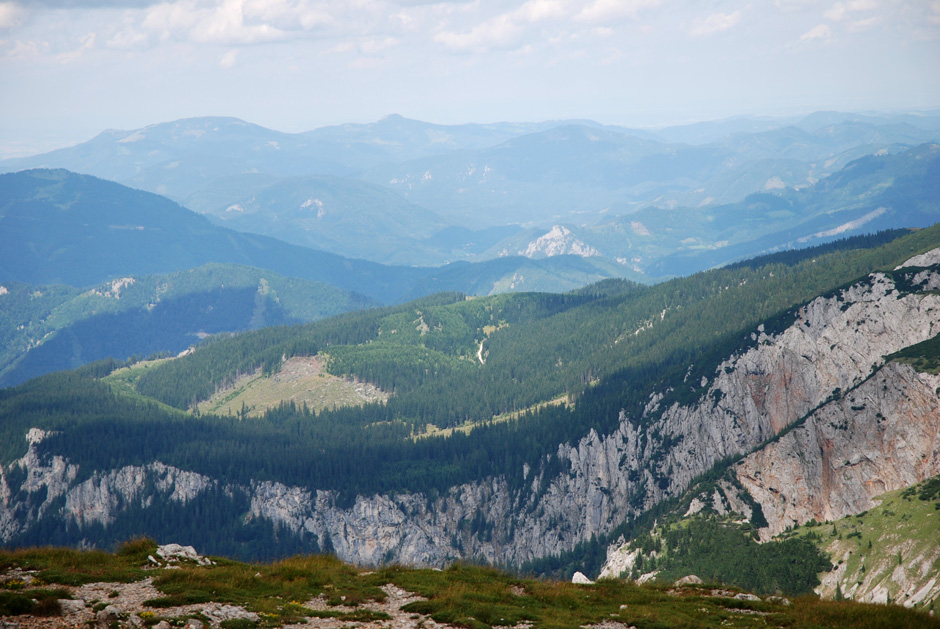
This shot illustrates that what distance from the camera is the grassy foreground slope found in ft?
135

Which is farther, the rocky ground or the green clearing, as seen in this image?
the green clearing

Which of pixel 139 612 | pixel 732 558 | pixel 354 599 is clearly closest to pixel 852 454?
pixel 732 558

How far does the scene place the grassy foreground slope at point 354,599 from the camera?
41.0 m

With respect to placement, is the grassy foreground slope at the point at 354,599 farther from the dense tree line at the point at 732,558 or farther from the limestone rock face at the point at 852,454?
the limestone rock face at the point at 852,454

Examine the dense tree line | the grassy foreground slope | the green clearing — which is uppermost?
the grassy foreground slope

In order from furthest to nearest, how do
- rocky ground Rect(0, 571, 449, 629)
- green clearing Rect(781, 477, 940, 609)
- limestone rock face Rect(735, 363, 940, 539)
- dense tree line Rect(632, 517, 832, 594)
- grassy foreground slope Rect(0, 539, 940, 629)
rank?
1. limestone rock face Rect(735, 363, 940, 539)
2. dense tree line Rect(632, 517, 832, 594)
3. green clearing Rect(781, 477, 940, 609)
4. grassy foreground slope Rect(0, 539, 940, 629)
5. rocky ground Rect(0, 571, 449, 629)

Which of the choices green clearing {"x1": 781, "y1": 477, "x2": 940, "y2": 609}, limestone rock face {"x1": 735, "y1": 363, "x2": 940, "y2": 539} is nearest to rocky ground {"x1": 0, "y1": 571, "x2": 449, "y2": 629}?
green clearing {"x1": 781, "y1": 477, "x2": 940, "y2": 609}

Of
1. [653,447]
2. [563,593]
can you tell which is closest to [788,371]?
[653,447]

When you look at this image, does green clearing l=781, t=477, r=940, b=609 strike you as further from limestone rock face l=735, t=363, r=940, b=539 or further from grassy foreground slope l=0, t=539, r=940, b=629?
grassy foreground slope l=0, t=539, r=940, b=629

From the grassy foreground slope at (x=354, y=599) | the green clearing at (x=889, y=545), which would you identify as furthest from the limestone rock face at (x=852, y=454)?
the grassy foreground slope at (x=354, y=599)

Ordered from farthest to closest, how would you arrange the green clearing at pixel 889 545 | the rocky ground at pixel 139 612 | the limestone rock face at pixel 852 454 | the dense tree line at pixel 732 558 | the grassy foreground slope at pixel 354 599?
the limestone rock face at pixel 852 454 → the dense tree line at pixel 732 558 → the green clearing at pixel 889 545 → the grassy foreground slope at pixel 354 599 → the rocky ground at pixel 139 612

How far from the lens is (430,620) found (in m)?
43.2

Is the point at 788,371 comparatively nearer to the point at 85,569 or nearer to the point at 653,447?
the point at 653,447

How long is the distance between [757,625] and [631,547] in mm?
96927
